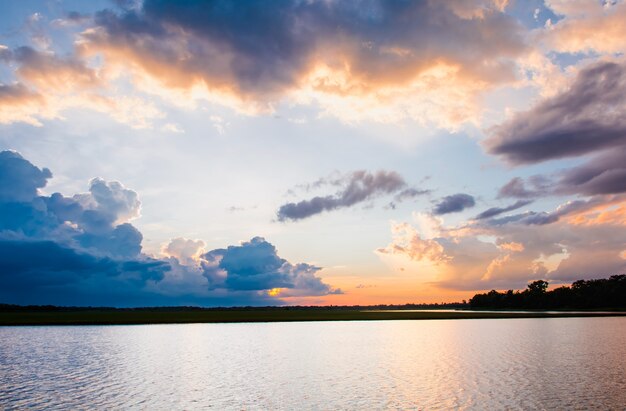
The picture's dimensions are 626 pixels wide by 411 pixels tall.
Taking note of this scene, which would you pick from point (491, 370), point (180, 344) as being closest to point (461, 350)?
point (491, 370)

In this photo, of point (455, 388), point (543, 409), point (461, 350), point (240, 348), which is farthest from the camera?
point (240, 348)

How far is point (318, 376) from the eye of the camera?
40.1m

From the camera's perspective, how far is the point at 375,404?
94.6 ft

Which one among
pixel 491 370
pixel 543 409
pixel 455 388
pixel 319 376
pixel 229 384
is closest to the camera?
pixel 543 409

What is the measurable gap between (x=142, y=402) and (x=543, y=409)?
77.8ft

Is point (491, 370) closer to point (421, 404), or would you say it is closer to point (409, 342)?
point (421, 404)

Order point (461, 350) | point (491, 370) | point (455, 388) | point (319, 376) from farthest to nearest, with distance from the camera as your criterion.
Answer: point (461, 350)
point (491, 370)
point (319, 376)
point (455, 388)

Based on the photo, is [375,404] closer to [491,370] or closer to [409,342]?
[491,370]

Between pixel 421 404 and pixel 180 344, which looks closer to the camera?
pixel 421 404

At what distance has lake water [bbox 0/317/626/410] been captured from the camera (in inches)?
1164

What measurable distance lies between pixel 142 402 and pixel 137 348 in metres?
38.2

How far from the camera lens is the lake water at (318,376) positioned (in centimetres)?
2958


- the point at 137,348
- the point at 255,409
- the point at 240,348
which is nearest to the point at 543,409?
the point at 255,409

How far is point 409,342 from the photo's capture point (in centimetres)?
7262
